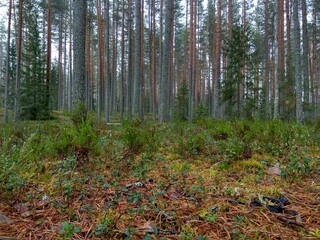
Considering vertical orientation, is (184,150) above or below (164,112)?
below

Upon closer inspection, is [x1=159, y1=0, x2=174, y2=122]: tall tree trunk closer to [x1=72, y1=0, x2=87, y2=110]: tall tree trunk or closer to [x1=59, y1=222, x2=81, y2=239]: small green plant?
[x1=72, y1=0, x2=87, y2=110]: tall tree trunk

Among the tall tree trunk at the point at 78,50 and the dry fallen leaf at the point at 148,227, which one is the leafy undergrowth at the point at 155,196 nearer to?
the dry fallen leaf at the point at 148,227

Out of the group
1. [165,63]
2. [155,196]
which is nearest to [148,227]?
[155,196]

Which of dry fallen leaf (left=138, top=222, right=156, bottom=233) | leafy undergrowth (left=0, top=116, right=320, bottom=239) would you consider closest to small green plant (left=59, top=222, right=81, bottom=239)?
leafy undergrowth (left=0, top=116, right=320, bottom=239)

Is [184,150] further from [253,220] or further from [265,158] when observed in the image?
[253,220]

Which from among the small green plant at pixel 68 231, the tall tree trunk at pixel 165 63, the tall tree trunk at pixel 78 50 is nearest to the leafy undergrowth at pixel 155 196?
the small green plant at pixel 68 231

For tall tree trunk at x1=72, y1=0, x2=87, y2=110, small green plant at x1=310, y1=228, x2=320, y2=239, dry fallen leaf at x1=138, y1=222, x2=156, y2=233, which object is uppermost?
tall tree trunk at x1=72, y1=0, x2=87, y2=110

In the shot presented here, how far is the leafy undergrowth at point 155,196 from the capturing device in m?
1.63

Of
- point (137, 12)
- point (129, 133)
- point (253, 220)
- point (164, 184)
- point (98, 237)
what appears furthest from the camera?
point (137, 12)

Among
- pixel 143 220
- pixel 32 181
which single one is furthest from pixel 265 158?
pixel 32 181

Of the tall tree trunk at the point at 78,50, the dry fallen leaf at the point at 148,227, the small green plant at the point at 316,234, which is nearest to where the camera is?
the small green plant at the point at 316,234

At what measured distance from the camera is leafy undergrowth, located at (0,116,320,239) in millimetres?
1628

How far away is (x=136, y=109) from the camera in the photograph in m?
12.6

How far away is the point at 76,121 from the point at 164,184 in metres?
2.86
